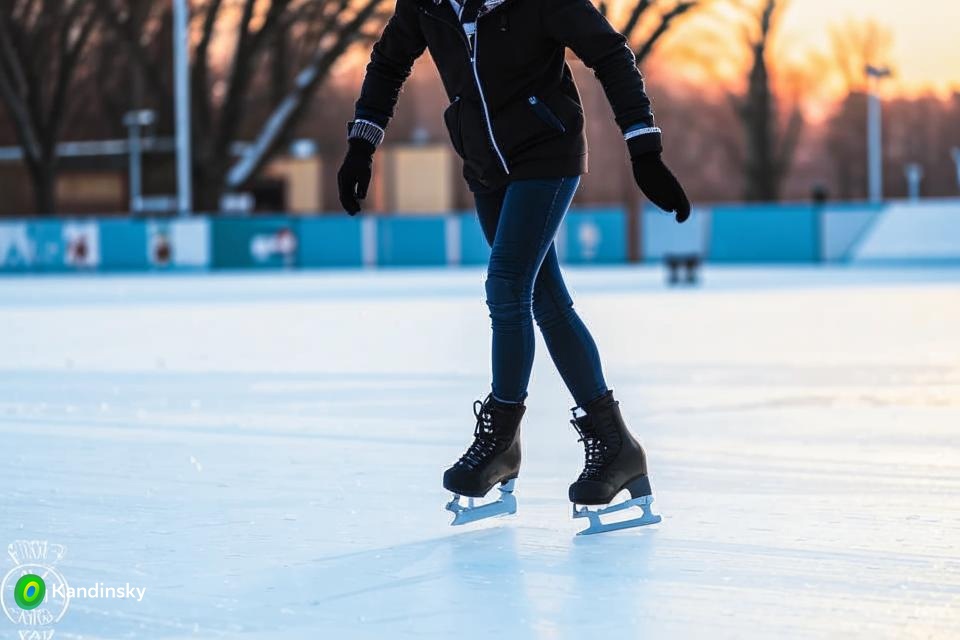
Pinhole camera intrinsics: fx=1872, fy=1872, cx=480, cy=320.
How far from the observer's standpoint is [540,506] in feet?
14.7

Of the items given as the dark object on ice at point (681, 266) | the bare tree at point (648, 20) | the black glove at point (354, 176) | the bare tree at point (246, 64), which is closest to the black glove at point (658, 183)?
the black glove at point (354, 176)

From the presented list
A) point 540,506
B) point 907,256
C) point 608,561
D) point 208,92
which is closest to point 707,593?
point 608,561

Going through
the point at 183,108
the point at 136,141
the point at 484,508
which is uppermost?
the point at 183,108

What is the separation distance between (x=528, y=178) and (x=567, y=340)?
38 cm

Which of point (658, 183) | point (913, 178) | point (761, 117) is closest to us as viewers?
point (658, 183)

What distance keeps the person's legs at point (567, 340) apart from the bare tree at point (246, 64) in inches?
1116

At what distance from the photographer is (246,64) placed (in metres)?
32.7

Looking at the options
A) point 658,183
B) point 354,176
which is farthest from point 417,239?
point 658,183

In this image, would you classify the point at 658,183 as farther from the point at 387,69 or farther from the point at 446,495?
the point at 446,495

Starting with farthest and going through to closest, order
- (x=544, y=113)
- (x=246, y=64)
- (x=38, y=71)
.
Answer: (x=38, y=71), (x=246, y=64), (x=544, y=113)

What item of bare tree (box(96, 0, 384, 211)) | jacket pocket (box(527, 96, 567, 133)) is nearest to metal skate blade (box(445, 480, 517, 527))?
jacket pocket (box(527, 96, 567, 133))

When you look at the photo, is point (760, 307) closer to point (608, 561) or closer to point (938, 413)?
point (938, 413)

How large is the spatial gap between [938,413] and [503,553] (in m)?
3.40

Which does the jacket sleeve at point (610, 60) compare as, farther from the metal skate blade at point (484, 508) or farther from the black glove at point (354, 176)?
the metal skate blade at point (484, 508)
